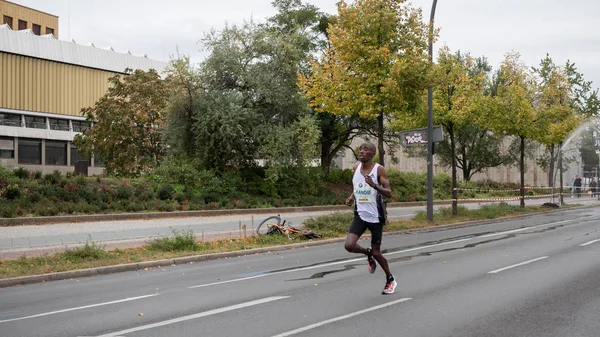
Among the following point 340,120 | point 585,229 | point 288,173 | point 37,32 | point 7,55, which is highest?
point 37,32

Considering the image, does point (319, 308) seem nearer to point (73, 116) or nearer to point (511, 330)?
point (511, 330)

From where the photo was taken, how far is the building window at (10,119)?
188 feet

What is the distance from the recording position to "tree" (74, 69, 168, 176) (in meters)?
35.1

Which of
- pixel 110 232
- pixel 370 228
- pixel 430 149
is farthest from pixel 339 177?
pixel 370 228

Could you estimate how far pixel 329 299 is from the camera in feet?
25.4

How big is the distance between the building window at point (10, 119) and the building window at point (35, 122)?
946 millimetres

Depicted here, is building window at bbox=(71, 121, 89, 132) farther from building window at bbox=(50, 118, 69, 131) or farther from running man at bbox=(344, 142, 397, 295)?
running man at bbox=(344, 142, 397, 295)

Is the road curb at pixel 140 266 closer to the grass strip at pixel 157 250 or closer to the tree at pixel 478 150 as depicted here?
the grass strip at pixel 157 250

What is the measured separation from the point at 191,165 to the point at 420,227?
13.1m

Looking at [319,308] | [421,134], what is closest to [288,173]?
[421,134]

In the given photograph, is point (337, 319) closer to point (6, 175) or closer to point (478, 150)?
point (6, 175)

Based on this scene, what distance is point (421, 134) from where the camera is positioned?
1992cm

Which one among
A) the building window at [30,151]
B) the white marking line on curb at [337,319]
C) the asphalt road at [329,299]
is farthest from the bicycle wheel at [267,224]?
the building window at [30,151]

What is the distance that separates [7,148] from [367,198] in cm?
5862
